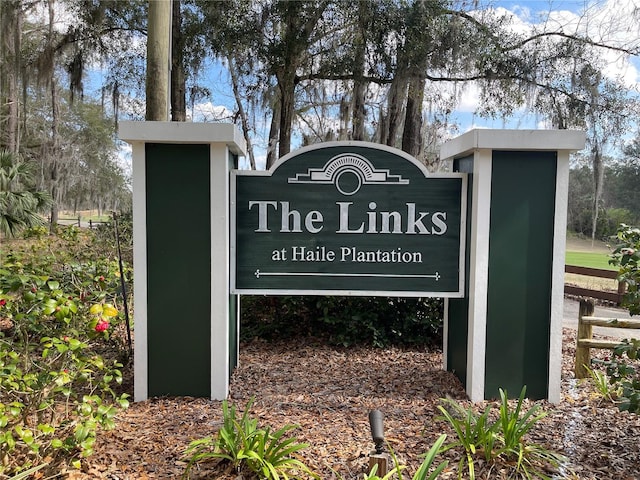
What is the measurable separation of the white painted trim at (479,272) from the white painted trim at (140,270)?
2291 mm

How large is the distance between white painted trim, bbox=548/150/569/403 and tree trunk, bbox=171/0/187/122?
5.57m

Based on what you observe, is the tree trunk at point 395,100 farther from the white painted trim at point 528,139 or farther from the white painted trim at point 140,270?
the white painted trim at point 140,270

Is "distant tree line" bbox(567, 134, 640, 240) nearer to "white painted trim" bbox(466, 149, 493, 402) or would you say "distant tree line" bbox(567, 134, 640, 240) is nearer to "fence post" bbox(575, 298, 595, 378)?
"fence post" bbox(575, 298, 595, 378)

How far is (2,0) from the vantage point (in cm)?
750

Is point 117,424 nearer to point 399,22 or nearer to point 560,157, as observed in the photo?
point 560,157

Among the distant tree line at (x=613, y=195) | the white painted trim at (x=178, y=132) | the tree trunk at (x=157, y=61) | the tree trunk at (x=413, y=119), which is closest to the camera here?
the white painted trim at (x=178, y=132)

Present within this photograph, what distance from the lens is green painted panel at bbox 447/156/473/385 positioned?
3.48m

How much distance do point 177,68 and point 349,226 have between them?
5.17 metres

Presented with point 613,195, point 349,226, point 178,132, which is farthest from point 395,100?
point 613,195

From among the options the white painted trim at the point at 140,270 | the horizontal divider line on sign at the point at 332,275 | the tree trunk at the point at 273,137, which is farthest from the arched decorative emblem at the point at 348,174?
the tree trunk at the point at 273,137

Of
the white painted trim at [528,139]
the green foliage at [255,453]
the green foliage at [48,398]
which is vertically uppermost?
the white painted trim at [528,139]

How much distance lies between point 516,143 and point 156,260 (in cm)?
260

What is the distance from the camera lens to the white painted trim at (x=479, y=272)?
3295mm

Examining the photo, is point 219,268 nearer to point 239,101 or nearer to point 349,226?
point 349,226
